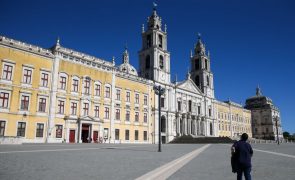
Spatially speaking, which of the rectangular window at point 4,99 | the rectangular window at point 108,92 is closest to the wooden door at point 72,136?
the rectangular window at point 108,92

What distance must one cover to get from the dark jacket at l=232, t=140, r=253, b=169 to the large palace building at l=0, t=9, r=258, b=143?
73.8 ft

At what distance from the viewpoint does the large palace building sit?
31.1 meters

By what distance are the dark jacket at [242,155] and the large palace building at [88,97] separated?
2249 cm

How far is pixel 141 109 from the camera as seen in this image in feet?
159

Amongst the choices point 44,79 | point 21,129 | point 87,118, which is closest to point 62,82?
point 44,79

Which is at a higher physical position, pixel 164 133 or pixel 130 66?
pixel 130 66

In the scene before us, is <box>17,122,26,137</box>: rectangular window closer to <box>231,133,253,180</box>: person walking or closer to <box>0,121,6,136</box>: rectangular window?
<box>0,121,6,136</box>: rectangular window

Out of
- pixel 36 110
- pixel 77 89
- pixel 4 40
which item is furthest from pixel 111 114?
pixel 4 40

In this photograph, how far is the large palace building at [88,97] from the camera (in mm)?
31141

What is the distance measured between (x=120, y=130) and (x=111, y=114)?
3449 millimetres

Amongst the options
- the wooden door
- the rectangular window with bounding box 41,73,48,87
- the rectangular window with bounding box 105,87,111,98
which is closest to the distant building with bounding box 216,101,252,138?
the rectangular window with bounding box 105,87,111,98

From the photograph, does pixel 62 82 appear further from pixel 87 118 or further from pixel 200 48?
pixel 200 48

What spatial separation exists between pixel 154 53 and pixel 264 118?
68.5 meters

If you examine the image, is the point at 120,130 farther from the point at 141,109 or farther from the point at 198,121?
the point at 198,121
